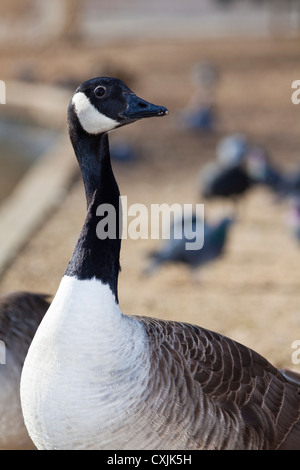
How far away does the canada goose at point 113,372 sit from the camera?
2.98m

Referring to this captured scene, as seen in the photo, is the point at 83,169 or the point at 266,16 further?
the point at 266,16

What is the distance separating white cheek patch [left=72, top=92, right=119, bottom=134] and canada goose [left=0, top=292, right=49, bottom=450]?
4.07 feet

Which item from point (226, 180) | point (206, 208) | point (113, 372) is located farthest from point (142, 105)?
point (206, 208)

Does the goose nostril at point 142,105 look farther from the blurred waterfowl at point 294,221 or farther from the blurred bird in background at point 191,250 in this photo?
the blurred waterfowl at point 294,221

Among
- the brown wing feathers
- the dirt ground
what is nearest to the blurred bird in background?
the dirt ground

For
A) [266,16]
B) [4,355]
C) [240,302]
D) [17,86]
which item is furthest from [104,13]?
[4,355]

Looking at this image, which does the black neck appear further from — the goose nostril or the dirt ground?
the dirt ground

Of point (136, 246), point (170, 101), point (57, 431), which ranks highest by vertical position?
point (170, 101)

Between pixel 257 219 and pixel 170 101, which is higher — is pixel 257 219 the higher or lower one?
Answer: the lower one

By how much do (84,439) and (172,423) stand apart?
1.27ft

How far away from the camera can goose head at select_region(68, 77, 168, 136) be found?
10.3ft

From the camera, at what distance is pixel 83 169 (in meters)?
3.25

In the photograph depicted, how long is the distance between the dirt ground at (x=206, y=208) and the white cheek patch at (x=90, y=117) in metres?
2.54
